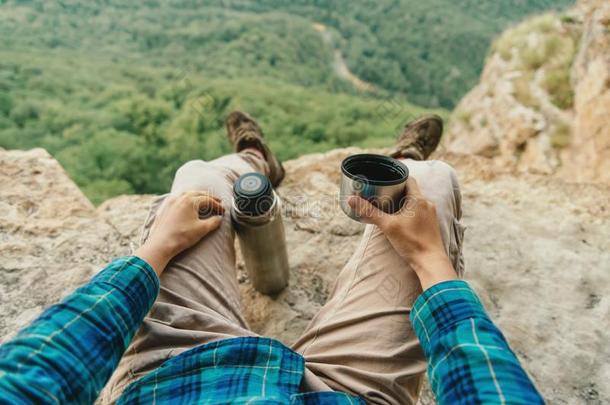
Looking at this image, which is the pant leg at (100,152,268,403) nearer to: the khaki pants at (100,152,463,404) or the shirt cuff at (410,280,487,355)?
the khaki pants at (100,152,463,404)

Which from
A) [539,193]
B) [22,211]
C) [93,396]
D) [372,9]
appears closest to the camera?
[93,396]

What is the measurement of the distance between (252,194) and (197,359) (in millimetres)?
484

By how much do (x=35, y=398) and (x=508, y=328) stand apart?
159 cm

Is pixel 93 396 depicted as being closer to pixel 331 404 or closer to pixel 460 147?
pixel 331 404

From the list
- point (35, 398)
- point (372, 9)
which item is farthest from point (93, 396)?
point (372, 9)

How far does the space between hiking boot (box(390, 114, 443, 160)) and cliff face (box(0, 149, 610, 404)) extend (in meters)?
0.43

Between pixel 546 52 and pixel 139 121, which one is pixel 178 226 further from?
pixel 139 121

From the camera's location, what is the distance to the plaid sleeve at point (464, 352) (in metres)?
0.61

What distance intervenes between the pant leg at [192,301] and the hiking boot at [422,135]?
3.68 ft

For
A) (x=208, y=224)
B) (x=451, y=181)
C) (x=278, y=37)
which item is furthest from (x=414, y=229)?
(x=278, y=37)

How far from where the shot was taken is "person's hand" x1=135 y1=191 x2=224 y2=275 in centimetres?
96

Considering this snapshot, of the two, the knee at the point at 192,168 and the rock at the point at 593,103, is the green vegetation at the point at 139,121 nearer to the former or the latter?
the rock at the point at 593,103

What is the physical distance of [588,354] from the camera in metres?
1.40

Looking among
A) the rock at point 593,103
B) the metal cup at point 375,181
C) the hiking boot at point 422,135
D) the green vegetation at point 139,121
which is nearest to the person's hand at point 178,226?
the metal cup at point 375,181
